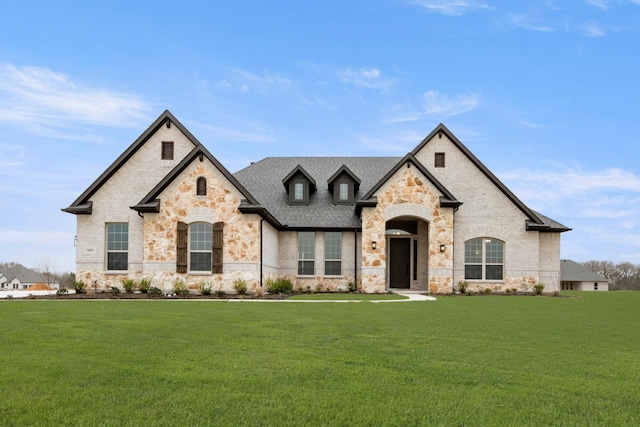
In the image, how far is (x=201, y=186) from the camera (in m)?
25.9

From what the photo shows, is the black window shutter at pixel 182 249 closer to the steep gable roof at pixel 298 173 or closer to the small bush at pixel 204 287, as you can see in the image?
the small bush at pixel 204 287

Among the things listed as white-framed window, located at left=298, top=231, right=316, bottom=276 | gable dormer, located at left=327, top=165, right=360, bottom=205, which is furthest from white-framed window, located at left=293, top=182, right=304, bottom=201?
white-framed window, located at left=298, top=231, right=316, bottom=276

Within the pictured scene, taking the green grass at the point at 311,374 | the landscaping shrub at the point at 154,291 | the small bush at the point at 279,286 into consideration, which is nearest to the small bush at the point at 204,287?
the landscaping shrub at the point at 154,291

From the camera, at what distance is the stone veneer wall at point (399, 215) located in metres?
28.3

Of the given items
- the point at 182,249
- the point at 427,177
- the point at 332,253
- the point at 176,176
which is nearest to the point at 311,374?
the point at 182,249

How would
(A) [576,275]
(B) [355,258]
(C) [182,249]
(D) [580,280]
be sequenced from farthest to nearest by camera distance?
1. (A) [576,275]
2. (D) [580,280]
3. (B) [355,258]
4. (C) [182,249]

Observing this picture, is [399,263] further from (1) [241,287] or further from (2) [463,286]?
(1) [241,287]

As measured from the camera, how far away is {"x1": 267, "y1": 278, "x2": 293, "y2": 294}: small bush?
27.1m

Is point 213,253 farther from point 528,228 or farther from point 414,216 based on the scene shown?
point 528,228

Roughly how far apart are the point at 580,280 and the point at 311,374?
62.6 metres

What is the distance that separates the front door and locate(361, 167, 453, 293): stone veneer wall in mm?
3196

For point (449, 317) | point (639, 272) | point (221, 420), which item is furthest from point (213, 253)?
point (639, 272)

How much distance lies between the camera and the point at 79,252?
27469 millimetres

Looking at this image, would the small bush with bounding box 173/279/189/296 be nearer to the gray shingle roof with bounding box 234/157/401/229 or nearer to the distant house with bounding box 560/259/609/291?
the gray shingle roof with bounding box 234/157/401/229
